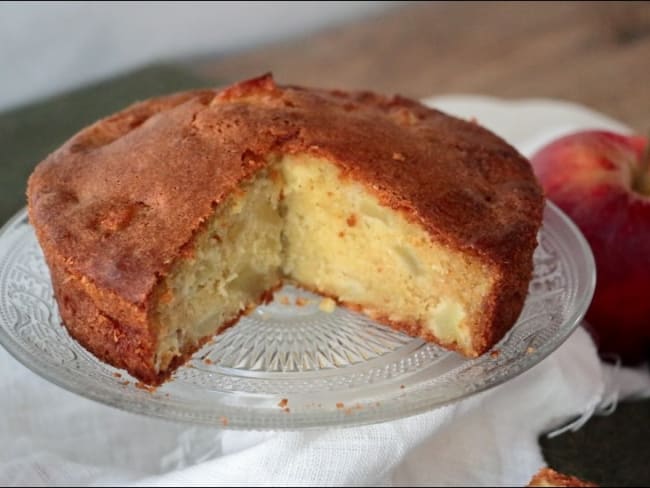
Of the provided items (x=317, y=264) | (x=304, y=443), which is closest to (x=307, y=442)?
(x=304, y=443)

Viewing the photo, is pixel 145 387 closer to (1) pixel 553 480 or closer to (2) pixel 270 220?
(2) pixel 270 220

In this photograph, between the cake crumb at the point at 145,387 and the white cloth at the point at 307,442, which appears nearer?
the cake crumb at the point at 145,387

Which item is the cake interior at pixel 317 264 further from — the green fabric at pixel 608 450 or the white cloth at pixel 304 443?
the green fabric at pixel 608 450

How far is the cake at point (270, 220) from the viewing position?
1.38m

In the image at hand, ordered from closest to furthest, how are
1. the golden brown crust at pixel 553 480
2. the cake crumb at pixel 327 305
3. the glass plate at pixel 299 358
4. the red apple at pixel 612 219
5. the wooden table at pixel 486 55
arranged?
the glass plate at pixel 299 358, the golden brown crust at pixel 553 480, the cake crumb at pixel 327 305, the red apple at pixel 612 219, the wooden table at pixel 486 55

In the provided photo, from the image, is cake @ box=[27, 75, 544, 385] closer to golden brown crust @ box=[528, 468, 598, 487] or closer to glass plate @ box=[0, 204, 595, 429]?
glass plate @ box=[0, 204, 595, 429]

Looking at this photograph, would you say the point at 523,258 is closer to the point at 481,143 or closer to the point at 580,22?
the point at 481,143

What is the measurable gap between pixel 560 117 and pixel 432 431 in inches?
55.7

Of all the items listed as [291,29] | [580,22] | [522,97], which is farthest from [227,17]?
[580,22]

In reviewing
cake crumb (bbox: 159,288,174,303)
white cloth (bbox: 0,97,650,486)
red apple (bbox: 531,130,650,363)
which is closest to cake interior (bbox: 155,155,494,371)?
cake crumb (bbox: 159,288,174,303)

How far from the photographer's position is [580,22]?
3.65 meters

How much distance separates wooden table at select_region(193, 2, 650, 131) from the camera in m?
3.23

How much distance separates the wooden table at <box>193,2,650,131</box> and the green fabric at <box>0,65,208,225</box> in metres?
0.38

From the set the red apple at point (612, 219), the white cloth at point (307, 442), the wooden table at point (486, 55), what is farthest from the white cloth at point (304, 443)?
the wooden table at point (486, 55)
